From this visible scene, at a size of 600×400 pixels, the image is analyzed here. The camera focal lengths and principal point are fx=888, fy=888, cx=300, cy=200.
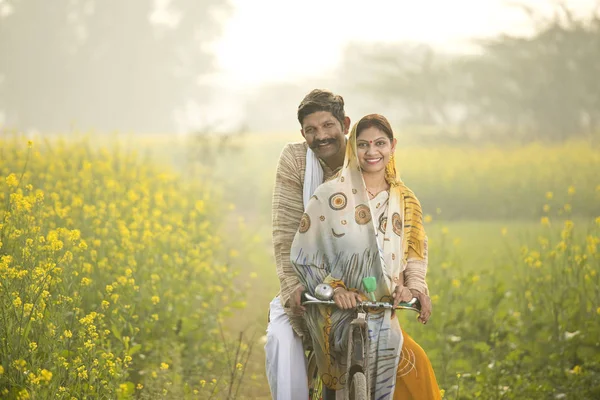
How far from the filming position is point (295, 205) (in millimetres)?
4301

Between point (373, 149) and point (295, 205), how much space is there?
662mm

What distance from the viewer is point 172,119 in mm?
47625

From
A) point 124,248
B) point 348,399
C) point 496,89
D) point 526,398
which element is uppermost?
point 496,89

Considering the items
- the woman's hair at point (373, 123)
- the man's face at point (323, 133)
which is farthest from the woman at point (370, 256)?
the man's face at point (323, 133)

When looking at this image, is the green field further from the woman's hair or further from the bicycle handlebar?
the woman's hair

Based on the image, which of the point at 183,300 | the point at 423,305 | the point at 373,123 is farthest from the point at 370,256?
the point at 183,300

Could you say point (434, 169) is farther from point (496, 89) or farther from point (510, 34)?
point (496, 89)

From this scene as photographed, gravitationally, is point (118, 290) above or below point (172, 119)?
below

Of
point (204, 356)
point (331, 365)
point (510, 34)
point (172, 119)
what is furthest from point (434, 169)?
point (172, 119)

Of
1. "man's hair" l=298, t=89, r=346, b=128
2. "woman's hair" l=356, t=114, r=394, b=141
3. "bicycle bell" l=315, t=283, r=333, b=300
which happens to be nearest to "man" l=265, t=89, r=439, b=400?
"man's hair" l=298, t=89, r=346, b=128

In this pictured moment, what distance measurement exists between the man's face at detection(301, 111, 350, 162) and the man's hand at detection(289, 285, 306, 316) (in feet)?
2.18

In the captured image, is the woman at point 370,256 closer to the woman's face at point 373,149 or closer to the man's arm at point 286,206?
the woman's face at point 373,149

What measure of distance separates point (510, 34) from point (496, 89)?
3.77 metres

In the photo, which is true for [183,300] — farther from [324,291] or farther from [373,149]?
[373,149]
